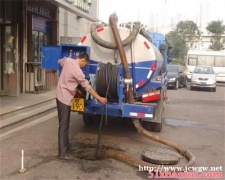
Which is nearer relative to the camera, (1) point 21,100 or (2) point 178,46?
(1) point 21,100

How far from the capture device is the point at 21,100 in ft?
34.2

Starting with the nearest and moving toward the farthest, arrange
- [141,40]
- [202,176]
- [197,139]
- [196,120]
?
1. [202,176]
2. [141,40]
3. [197,139]
4. [196,120]

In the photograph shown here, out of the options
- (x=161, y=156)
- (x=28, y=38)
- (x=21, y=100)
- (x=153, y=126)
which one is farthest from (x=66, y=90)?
Result: (x=28, y=38)

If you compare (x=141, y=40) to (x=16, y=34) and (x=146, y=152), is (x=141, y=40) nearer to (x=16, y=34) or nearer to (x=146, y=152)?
(x=146, y=152)

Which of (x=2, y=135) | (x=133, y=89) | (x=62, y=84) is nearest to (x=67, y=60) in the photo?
(x=62, y=84)

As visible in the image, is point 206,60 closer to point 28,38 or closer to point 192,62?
point 192,62

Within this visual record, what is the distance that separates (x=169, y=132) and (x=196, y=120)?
2283 mm

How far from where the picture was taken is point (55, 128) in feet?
27.4

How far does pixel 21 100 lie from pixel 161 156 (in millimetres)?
5886

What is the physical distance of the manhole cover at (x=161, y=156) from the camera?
18.4ft

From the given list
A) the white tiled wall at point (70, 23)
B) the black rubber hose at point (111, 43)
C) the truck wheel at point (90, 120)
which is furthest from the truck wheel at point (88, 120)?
the white tiled wall at point (70, 23)

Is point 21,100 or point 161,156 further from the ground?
point 21,100

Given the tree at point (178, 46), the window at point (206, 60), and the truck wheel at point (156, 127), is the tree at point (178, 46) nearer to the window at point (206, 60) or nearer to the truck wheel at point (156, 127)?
the window at point (206, 60)

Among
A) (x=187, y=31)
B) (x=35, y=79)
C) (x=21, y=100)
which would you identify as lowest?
(x=21, y=100)
